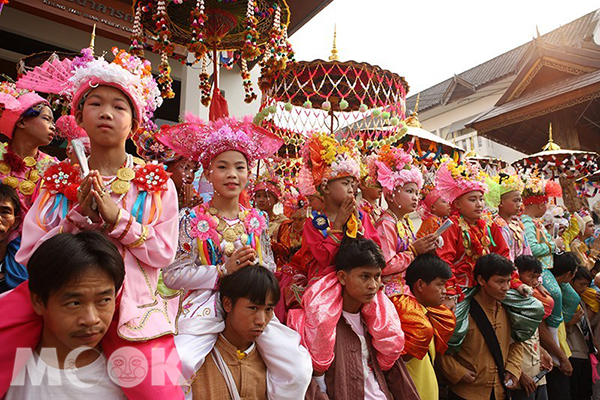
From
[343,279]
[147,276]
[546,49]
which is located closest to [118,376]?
[147,276]

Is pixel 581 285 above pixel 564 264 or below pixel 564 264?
below

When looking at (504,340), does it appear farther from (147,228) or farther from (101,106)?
(101,106)

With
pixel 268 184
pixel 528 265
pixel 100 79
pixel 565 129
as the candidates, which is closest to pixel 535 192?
pixel 528 265

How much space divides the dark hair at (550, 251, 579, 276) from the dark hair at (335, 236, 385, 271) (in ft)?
12.4

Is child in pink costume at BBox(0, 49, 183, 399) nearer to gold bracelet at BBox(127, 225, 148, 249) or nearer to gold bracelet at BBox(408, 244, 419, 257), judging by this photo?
gold bracelet at BBox(127, 225, 148, 249)

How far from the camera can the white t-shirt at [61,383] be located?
5.13 ft

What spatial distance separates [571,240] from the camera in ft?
24.4

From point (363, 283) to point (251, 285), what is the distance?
905mm

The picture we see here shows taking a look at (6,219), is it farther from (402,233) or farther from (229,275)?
(402,233)

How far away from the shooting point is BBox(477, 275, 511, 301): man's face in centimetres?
378

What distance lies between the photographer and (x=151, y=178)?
209cm

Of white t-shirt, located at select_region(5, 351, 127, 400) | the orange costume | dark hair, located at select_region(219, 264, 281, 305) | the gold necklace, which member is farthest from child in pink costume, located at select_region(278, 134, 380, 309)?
white t-shirt, located at select_region(5, 351, 127, 400)

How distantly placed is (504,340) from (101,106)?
12.6 feet

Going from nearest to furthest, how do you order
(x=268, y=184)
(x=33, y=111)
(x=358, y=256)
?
1. (x=358, y=256)
2. (x=33, y=111)
3. (x=268, y=184)
